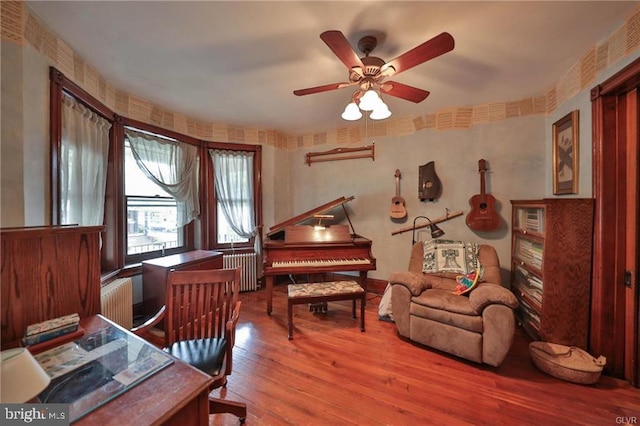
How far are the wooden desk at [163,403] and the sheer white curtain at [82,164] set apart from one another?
6.20 feet

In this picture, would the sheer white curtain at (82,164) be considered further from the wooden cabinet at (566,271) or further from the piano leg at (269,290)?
the wooden cabinet at (566,271)

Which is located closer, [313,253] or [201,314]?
[201,314]

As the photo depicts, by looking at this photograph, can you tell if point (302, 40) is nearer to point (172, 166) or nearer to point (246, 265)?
point (172, 166)

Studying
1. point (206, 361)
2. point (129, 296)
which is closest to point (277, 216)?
point (129, 296)

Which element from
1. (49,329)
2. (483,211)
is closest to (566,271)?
(483,211)

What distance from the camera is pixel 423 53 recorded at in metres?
1.47

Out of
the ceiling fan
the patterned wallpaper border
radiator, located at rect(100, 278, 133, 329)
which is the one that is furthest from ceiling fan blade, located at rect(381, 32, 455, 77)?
radiator, located at rect(100, 278, 133, 329)

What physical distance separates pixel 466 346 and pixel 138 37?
3545 mm

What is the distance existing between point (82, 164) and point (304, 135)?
285 centimetres

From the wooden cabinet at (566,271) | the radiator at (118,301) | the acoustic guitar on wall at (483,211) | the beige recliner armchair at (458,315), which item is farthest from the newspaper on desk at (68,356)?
the acoustic guitar on wall at (483,211)

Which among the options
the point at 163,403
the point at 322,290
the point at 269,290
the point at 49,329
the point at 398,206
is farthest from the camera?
the point at 398,206

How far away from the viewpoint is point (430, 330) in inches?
85.2

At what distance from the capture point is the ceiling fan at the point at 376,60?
4.45ft

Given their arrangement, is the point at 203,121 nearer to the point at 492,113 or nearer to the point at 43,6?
the point at 43,6
